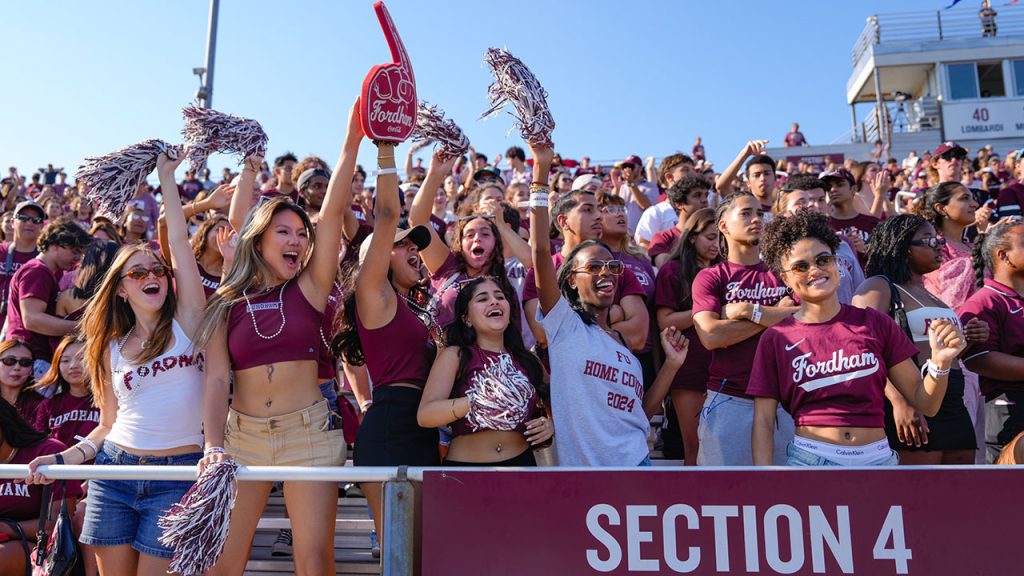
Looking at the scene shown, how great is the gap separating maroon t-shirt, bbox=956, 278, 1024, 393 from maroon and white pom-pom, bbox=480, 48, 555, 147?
2.53 meters

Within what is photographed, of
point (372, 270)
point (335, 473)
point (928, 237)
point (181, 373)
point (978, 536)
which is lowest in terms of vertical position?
point (978, 536)

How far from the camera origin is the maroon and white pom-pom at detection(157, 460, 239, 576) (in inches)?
114

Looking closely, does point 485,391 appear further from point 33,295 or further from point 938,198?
point 33,295

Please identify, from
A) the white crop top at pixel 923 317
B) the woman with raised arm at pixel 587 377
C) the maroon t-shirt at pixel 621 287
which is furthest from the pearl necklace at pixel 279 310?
the white crop top at pixel 923 317

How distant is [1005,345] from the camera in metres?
4.32

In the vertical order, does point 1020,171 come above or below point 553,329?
above

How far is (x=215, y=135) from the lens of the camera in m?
4.12

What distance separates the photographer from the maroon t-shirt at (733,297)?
4.03 m

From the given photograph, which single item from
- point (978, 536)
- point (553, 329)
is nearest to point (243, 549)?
point (553, 329)

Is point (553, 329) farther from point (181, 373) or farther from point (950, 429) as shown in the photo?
point (950, 429)

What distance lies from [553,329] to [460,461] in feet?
2.33

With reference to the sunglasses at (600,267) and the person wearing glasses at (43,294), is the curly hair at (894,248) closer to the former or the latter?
the sunglasses at (600,267)

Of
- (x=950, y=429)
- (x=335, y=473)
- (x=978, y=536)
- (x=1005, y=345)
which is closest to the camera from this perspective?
(x=978, y=536)

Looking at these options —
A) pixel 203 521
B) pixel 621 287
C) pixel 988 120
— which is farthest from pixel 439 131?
pixel 988 120
